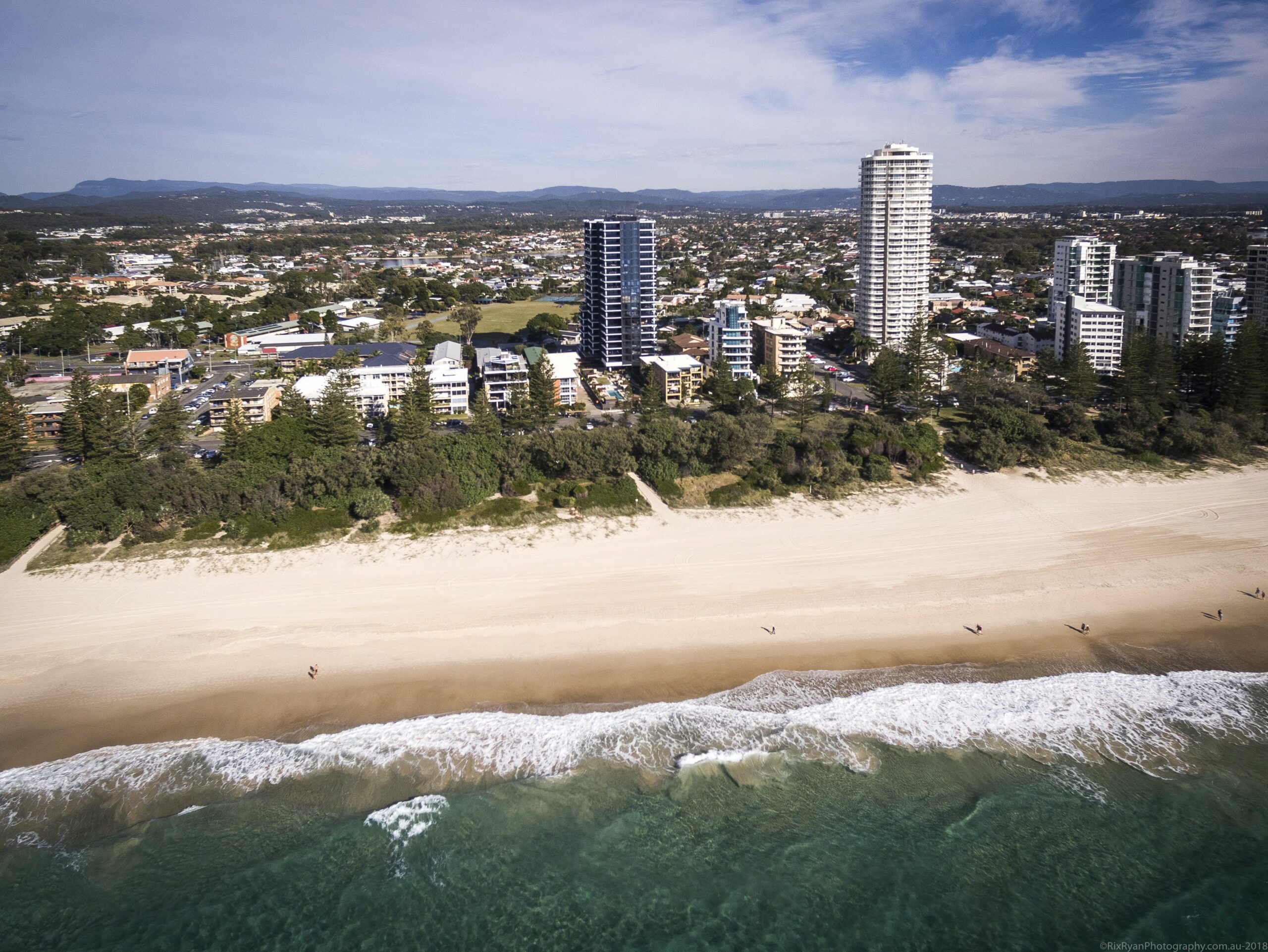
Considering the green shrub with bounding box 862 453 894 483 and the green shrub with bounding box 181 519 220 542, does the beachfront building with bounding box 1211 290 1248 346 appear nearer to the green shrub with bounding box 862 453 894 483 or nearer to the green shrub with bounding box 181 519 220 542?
the green shrub with bounding box 862 453 894 483

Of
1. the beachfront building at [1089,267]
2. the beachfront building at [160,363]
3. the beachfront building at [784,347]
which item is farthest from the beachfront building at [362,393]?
the beachfront building at [1089,267]

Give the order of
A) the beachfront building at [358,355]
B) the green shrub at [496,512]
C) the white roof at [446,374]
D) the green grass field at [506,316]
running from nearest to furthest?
the green shrub at [496,512], the white roof at [446,374], the beachfront building at [358,355], the green grass field at [506,316]

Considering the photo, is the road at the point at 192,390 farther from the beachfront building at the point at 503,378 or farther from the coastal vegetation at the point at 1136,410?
the coastal vegetation at the point at 1136,410

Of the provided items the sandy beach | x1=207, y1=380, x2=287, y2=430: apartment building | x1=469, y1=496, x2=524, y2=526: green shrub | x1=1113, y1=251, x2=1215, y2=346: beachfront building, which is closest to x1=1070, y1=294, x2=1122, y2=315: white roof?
x1=1113, y1=251, x2=1215, y2=346: beachfront building

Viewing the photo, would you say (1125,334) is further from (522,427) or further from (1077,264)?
(522,427)

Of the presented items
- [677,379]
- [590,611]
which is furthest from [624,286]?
[590,611]

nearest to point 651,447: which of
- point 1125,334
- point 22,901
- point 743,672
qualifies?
point 743,672
